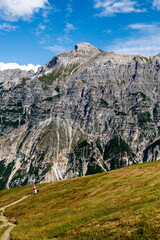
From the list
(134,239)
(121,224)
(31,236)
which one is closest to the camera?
(134,239)

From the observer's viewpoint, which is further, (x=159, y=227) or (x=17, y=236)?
(x=17, y=236)

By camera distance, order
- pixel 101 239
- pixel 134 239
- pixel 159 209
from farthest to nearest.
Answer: pixel 159 209 → pixel 101 239 → pixel 134 239

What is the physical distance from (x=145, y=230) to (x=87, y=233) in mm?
9062

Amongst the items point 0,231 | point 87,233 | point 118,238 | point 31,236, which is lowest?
point 0,231

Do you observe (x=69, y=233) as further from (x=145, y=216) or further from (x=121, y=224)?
(x=145, y=216)

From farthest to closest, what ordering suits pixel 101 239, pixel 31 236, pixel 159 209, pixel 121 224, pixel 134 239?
1. pixel 31 236
2. pixel 159 209
3. pixel 121 224
4. pixel 101 239
5. pixel 134 239

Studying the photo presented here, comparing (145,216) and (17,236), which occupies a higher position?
(145,216)

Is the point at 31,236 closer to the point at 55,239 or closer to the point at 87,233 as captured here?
the point at 55,239

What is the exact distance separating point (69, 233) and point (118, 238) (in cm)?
1087

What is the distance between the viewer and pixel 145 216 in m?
28.2

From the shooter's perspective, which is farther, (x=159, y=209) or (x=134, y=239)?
(x=159, y=209)

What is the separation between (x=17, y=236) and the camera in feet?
127

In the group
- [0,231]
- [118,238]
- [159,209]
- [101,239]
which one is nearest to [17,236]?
[0,231]

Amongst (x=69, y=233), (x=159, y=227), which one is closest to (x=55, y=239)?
(x=69, y=233)
